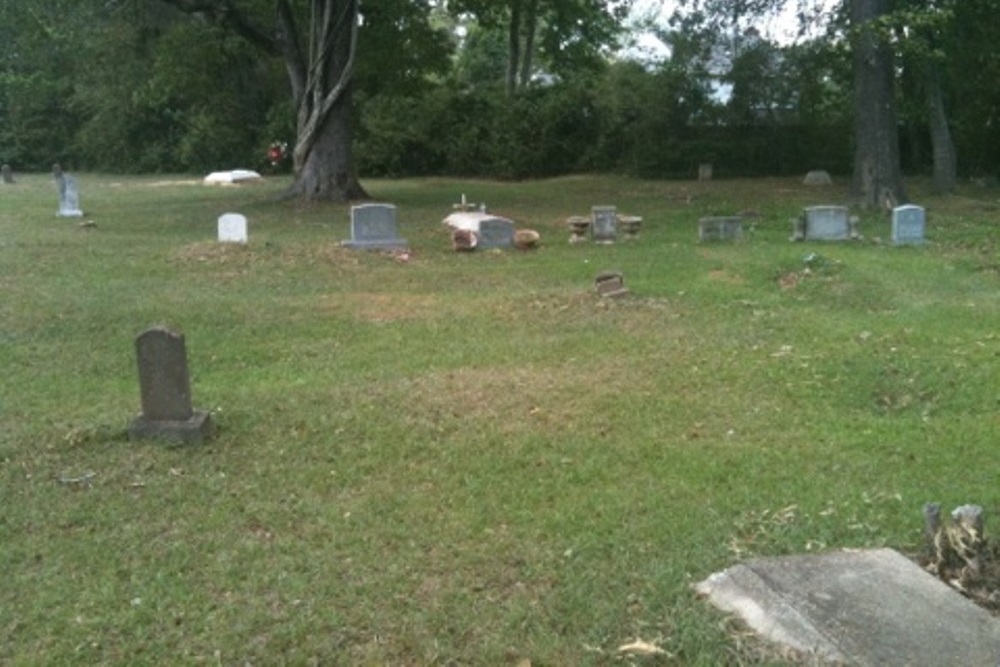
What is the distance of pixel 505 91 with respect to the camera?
38.6 metres

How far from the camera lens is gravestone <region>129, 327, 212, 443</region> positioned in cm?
660

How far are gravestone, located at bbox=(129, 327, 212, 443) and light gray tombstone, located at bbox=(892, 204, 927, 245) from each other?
12.1 meters

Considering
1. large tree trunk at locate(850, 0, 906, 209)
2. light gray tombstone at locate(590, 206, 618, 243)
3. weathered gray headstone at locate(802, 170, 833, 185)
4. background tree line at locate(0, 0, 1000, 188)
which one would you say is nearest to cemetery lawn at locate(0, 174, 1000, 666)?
light gray tombstone at locate(590, 206, 618, 243)

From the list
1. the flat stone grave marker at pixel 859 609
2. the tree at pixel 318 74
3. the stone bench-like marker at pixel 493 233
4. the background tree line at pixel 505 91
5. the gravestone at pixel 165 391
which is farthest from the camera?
the background tree line at pixel 505 91

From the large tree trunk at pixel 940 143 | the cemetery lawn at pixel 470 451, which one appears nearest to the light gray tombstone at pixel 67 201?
the cemetery lawn at pixel 470 451

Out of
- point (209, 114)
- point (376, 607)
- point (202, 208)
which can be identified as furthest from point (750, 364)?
point (209, 114)

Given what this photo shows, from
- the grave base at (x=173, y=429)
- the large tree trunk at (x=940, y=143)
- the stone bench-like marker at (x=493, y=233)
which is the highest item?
the large tree trunk at (x=940, y=143)

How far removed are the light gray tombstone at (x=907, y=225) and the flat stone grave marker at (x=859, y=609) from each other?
1196 cm

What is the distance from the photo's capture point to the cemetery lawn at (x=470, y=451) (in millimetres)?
4324

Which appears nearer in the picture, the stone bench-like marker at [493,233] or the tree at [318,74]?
the stone bench-like marker at [493,233]

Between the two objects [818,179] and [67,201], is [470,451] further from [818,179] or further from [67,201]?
[818,179]

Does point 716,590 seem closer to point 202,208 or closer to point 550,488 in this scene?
point 550,488

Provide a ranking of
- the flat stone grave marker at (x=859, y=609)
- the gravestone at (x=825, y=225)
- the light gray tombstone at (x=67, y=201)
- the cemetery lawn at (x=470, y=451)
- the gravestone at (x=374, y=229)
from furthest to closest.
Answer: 1. the light gray tombstone at (x=67, y=201)
2. the gravestone at (x=825, y=225)
3. the gravestone at (x=374, y=229)
4. the cemetery lawn at (x=470, y=451)
5. the flat stone grave marker at (x=859, y=609)

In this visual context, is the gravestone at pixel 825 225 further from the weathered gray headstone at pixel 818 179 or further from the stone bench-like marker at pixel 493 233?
the weathered gray headstone at pixel 818 179
